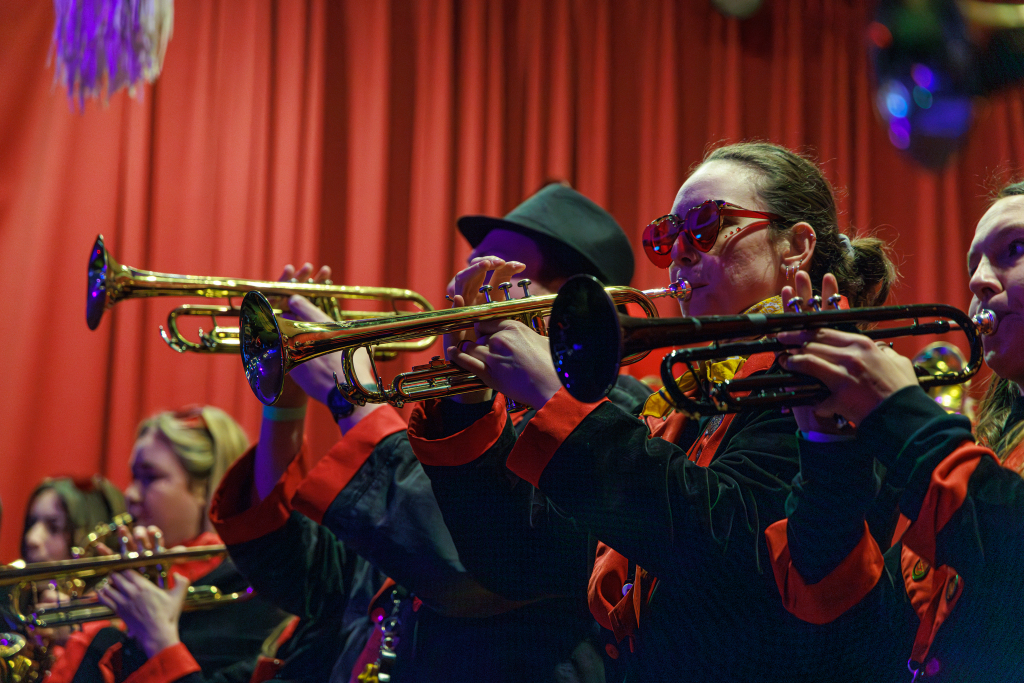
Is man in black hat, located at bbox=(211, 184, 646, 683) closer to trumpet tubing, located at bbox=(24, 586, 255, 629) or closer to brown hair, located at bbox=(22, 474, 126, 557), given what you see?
trumpet tubing, located at bbox=(24, 586, 255, 629)

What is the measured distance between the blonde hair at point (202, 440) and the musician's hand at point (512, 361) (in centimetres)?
208

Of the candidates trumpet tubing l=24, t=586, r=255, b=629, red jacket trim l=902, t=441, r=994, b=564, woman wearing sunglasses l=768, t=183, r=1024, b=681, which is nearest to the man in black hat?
trumpet tubing l=24, t=586, r=255, b=629

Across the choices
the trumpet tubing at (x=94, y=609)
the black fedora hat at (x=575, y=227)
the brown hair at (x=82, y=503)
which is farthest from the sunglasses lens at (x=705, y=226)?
the brown hair at (x=82, y=503)

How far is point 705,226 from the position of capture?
Result: 1.66 metres

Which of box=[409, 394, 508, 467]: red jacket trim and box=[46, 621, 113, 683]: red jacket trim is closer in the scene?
box=[409, 394, 508, 467]: red jacket trim

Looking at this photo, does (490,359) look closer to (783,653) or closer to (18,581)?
(783,653)

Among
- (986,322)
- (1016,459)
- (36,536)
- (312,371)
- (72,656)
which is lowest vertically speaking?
(72,656)

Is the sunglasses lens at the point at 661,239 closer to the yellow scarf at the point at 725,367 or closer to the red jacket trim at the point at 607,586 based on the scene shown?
the yellow scarf at the point at 725,367

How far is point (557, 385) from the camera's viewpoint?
1437 millimetres

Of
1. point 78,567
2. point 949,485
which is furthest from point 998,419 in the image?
point 78,567

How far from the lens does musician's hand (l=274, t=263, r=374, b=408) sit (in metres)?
2.22

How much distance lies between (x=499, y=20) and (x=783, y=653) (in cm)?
365

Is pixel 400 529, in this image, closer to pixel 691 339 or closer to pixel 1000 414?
pixel 691 339

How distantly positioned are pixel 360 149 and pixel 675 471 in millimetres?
3250
